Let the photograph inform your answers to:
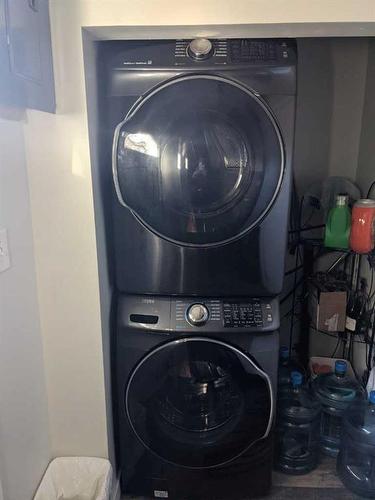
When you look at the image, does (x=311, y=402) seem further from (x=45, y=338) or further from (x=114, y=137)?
(x=114, y=137)

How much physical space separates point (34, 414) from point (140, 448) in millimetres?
436

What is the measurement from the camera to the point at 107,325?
152 cm

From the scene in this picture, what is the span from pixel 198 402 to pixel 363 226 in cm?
91

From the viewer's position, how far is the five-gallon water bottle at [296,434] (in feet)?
5.87

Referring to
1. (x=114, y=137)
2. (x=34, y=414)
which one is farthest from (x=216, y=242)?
(x=34, y=414)

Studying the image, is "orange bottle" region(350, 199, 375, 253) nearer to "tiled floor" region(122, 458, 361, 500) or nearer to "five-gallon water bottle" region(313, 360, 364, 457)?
"five-gallon water bottle" region(313, 360, 364, 457)

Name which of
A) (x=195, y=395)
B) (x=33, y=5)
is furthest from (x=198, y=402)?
(x=33, y=5)

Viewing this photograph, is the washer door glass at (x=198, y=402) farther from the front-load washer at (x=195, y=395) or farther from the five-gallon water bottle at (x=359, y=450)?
the five-gallon water bottle at (x=359, y=450)

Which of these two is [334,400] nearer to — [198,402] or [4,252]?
[198,402]

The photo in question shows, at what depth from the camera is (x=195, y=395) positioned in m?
1.58

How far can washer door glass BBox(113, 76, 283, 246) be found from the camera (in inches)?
52.6

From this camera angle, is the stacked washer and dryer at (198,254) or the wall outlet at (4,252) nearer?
the wall outlet at (4,252)

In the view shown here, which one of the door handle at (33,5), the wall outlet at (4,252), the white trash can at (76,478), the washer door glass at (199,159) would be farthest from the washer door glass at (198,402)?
the door handle at (33,5)

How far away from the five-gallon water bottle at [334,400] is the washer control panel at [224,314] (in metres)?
0.61
